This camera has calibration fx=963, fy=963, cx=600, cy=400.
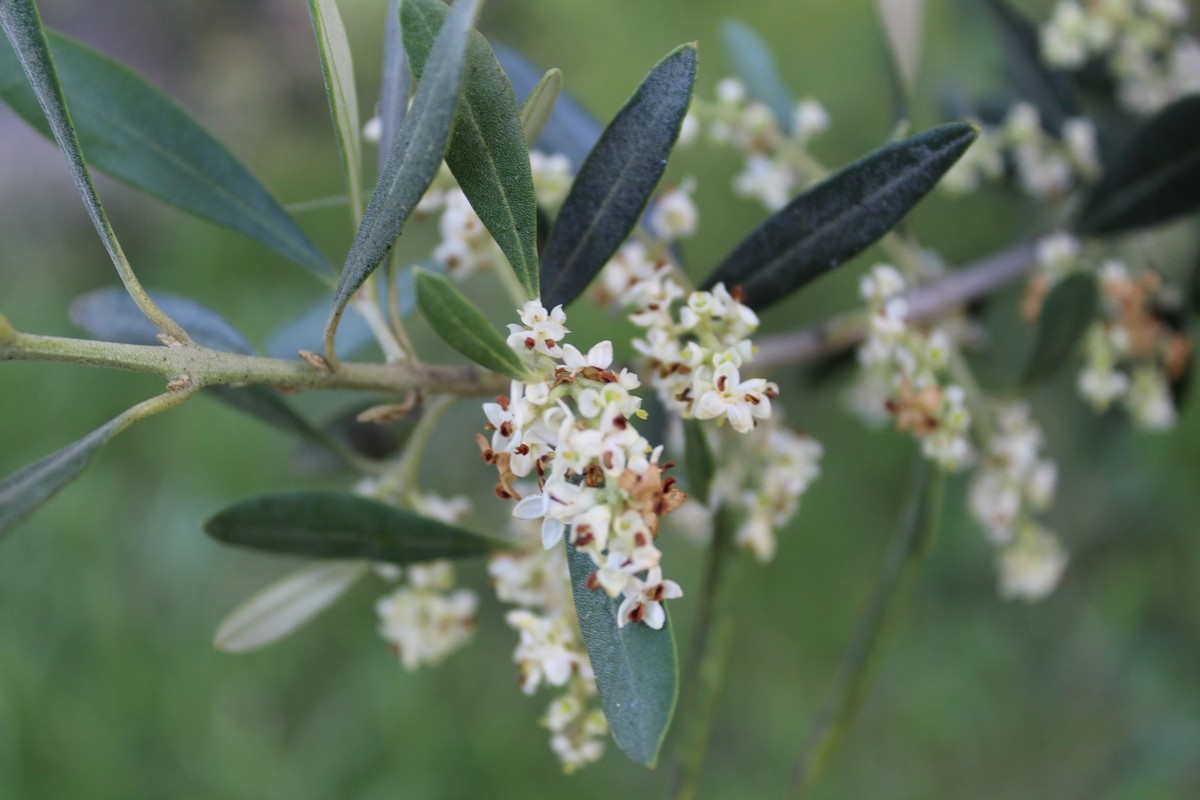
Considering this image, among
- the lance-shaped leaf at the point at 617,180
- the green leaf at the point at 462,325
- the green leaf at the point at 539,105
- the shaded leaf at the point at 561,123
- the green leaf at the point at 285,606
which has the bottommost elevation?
the green leaf at the point at 285,606

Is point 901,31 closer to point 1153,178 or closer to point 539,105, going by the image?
point 1153,178

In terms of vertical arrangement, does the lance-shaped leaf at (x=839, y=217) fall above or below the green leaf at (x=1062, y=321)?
above

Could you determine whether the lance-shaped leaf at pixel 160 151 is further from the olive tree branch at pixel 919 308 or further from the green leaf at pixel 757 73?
the green leaf at pixel 757 73

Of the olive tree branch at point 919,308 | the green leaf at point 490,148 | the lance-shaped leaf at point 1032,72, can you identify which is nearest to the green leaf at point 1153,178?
the olive tree branch at point 919,308

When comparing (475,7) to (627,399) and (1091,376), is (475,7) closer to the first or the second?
(627,399)

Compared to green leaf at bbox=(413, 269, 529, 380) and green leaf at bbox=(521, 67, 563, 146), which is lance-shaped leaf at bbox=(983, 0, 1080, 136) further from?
green leaf at bbox=(413, 269, 529, 380)

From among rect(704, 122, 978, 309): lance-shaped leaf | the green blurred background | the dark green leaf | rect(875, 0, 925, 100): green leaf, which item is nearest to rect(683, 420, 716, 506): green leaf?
rect(704, 122, 978, 309): lance-shaped leaf
